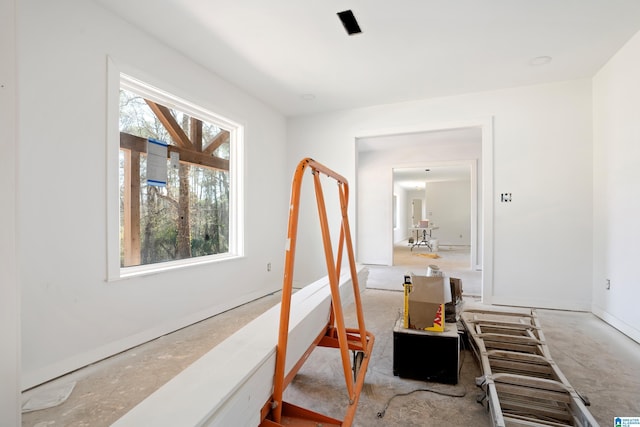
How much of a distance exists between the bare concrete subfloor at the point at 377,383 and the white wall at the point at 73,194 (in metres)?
0.20

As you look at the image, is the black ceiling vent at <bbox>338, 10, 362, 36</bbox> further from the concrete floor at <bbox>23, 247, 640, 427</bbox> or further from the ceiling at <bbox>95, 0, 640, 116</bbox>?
the concrete floor at <bbox>23, 247, 640, 427</bbox>

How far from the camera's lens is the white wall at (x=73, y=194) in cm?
182

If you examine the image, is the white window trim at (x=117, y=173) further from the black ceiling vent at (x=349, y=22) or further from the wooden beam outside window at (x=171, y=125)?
the black ceiling vent at (x=349, y=22)

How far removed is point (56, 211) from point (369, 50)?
2743 mm

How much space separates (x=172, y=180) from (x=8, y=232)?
192 cm

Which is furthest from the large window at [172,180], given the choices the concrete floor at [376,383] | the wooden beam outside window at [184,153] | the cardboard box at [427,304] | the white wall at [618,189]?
the white wall at [618,189]

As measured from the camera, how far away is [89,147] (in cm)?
212

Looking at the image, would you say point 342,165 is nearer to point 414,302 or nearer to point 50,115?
point 414,302

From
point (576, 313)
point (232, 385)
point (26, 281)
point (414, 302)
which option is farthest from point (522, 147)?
point (26, 281)

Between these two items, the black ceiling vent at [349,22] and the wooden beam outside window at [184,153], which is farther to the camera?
the wooden beam outside window at [184,153]

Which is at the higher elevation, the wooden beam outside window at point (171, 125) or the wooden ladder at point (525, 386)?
the wooden beam outside window at point (171, 125)

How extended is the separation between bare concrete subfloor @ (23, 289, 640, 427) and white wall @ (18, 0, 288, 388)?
0.66 feet

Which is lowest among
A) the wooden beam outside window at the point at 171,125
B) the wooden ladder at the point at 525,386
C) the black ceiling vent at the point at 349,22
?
the wooden ladder at the point at 525,386

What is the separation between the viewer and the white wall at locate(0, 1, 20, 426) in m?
1.06
